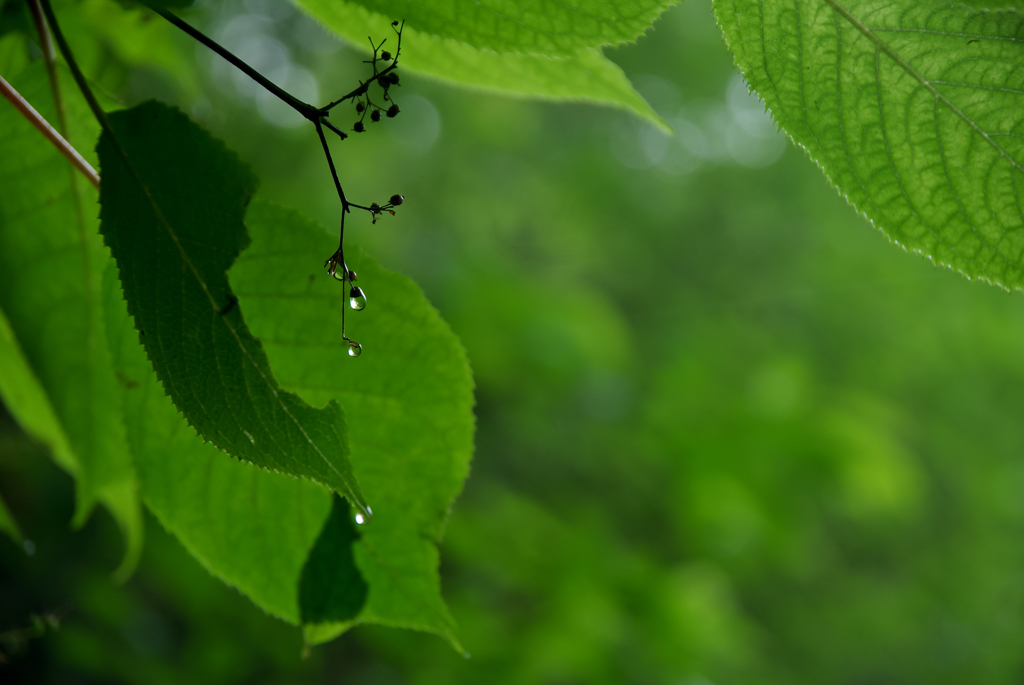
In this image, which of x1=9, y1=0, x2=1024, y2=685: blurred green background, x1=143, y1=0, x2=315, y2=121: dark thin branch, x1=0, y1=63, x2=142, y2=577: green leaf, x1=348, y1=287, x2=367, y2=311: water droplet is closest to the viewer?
x1=143, y1=0, x2=315, y2=121: dark thin branch

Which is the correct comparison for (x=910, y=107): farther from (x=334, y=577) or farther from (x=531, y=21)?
(x=334, y=577)

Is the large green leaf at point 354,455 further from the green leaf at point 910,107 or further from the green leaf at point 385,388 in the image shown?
the green leaf at point 910,107

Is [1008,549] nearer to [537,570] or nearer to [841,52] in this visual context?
[537,570]

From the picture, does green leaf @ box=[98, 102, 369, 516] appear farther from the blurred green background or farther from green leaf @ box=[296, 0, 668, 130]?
the blurred green background

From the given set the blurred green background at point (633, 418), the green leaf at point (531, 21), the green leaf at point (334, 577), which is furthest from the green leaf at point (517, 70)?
the green leaf at point (334, 577)

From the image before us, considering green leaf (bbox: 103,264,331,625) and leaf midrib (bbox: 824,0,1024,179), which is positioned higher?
leaf midrib (bbox: 824,0,1024,179)

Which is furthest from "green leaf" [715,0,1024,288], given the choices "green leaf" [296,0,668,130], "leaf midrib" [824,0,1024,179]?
"green leaf" [296,0,668,130]
